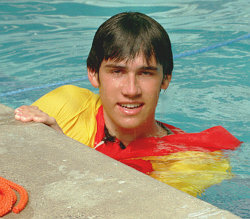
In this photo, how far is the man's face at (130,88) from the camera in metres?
A: 2.43

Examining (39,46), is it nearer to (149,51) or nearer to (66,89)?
(66,89)

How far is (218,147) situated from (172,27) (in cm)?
430

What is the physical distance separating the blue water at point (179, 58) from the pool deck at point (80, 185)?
110 cm

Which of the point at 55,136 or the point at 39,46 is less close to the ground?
the point at 55,136

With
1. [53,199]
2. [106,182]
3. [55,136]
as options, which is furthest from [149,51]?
[53,199]

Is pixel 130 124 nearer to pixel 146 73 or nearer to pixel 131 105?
pixel 131 105

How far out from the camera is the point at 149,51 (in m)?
2.48

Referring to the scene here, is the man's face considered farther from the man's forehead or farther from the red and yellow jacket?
the red and yellow jacket

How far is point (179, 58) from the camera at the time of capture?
5680 millimetres

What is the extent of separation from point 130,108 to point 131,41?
0.36 meters

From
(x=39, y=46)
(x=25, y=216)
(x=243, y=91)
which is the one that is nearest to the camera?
(x=25, y=216)

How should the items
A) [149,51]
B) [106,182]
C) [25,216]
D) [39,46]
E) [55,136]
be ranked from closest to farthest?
1. [25,216]
2. [106,182]
3. [55,136]
4. [149,51]
5. [39,46]

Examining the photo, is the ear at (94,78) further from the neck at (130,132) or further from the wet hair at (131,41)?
the neck at (130,132)

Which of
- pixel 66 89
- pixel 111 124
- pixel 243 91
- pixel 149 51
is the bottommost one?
pixel 243 91
